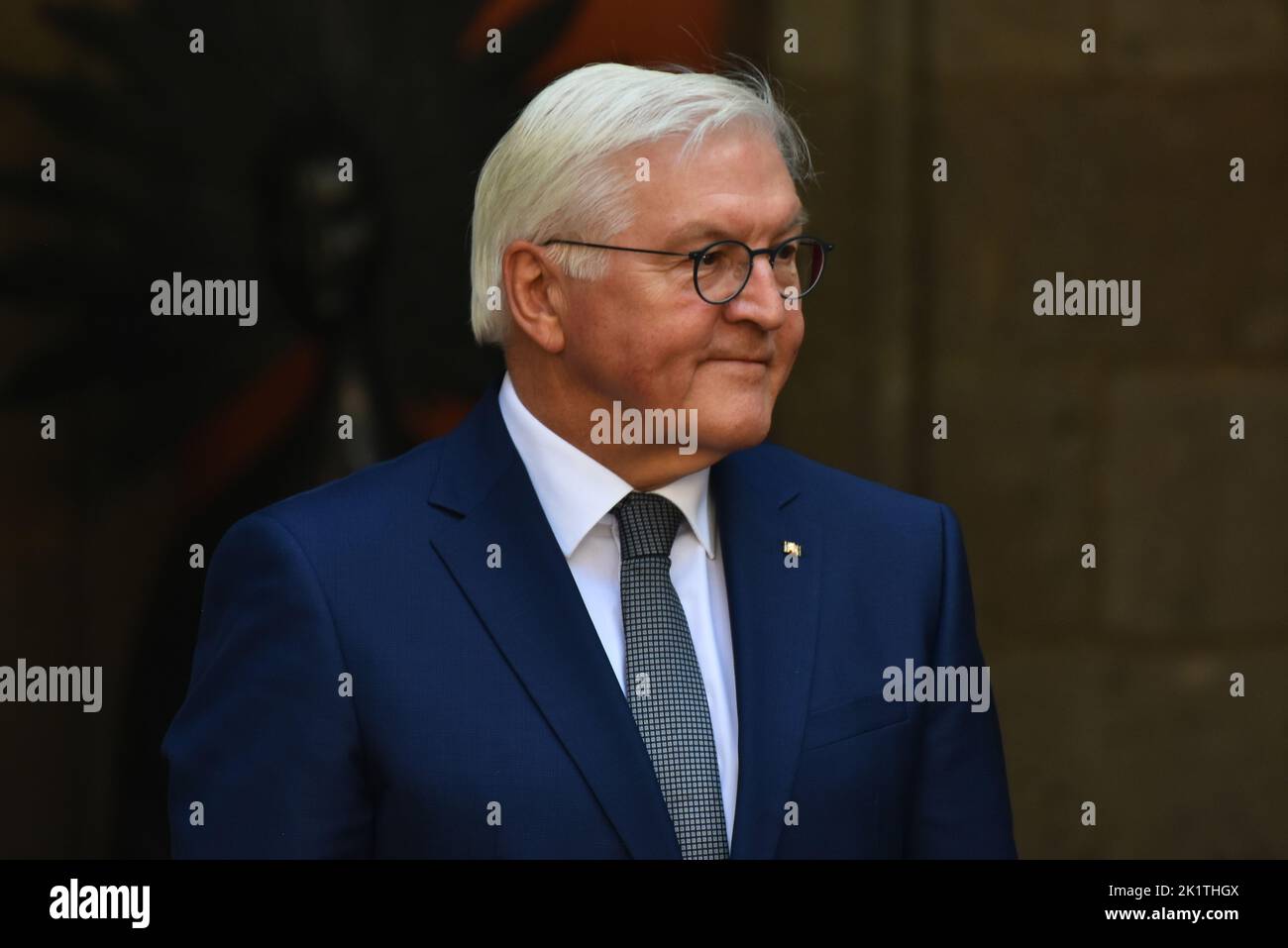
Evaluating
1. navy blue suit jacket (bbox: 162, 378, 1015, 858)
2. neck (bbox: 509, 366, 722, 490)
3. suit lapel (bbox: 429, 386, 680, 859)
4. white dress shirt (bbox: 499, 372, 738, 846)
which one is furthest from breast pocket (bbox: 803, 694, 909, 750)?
neck (bbox: 509, 366, 722, 490)

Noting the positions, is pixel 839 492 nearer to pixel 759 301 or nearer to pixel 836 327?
pixel 759 301

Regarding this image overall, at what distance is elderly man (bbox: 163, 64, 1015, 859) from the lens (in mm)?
2910

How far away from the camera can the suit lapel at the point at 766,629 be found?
9.73ft

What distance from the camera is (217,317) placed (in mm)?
4875

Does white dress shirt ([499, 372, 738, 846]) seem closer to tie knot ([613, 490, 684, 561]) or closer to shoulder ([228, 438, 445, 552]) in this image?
tie knot ([613, 490, 684, 561])

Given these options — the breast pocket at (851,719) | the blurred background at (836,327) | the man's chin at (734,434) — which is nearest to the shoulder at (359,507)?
the man's chin at (734,434)

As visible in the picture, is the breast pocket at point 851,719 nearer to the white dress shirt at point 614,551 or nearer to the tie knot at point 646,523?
the white dress shirt at point 614,551

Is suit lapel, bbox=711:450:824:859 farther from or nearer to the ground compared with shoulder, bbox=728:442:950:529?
nearer to the ground

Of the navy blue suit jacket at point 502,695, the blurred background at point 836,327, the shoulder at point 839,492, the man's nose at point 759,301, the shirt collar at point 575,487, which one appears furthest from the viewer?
the blurred background at point 836,327

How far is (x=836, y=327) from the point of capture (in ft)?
16.6

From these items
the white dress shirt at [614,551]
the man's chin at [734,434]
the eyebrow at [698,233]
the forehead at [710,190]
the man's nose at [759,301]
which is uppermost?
the forehead at [710,190]

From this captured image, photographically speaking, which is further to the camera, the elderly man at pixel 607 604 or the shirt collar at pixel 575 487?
the shirt collar at pixel 575 487


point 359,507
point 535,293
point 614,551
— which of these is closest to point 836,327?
point 535,293

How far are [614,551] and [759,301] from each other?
47 cm
